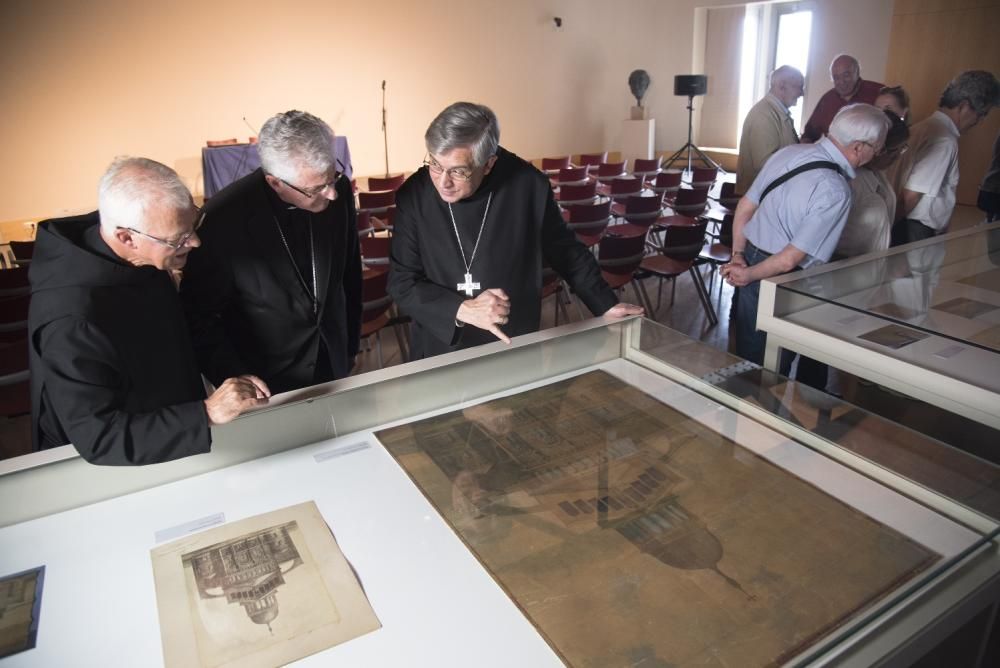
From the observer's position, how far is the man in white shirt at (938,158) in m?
3.65

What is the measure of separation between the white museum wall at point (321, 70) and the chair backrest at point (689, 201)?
19.2 ft

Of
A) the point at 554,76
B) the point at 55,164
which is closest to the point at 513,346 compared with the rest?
the point at 55,164

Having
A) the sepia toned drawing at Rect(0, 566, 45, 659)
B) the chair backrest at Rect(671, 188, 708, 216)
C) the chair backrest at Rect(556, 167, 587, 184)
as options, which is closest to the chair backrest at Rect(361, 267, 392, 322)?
the sepia toned drawing at Rect(0, 566, 45, 659)

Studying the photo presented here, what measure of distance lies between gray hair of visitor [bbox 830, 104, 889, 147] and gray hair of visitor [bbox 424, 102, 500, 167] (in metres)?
1.61

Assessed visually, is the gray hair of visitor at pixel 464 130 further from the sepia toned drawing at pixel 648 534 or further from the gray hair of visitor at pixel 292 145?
the sepia toned drawing at pixel 648 534

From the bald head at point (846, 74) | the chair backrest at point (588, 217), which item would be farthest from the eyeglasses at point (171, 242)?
the bald head at point (846, 74)

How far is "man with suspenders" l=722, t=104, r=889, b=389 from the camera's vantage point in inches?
107

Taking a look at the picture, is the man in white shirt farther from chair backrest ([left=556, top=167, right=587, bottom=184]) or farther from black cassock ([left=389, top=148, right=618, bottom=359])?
chair backrest ([left=556, top=167, right=587, bottom=184])

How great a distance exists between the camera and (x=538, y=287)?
2.40 meters

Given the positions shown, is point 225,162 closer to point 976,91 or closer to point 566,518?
point 976,91

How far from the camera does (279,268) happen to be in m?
2.08

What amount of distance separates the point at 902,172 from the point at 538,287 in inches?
104

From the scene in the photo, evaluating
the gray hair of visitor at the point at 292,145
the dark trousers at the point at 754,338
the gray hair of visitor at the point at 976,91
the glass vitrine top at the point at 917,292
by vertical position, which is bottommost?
the dark trousers at the point at 754,338

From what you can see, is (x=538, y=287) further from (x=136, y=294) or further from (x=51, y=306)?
(x=51, y=306)
